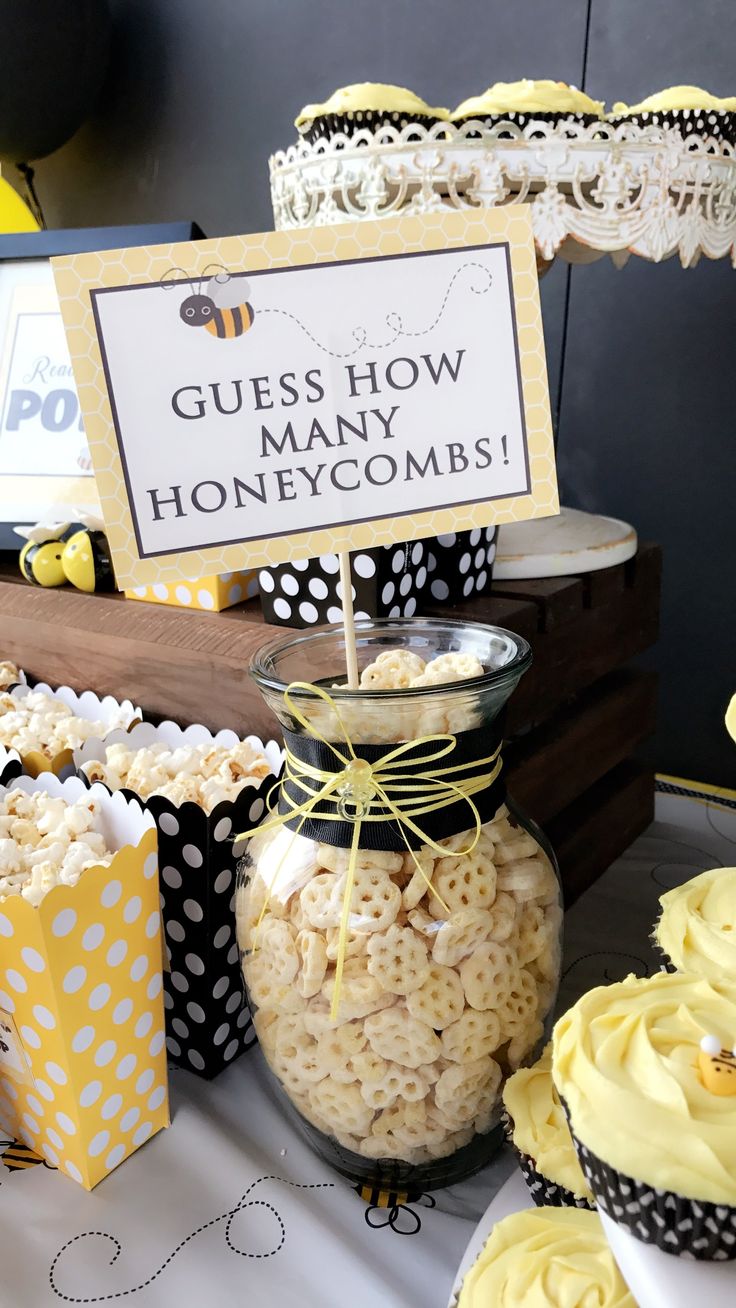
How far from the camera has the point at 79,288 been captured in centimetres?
59

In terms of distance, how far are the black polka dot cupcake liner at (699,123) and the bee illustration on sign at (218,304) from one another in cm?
56

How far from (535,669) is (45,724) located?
1.68ft

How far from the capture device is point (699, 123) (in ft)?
3.13

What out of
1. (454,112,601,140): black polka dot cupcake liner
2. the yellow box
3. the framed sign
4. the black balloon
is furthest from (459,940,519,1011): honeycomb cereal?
the black balloon

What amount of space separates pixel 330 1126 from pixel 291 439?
0.47 metres

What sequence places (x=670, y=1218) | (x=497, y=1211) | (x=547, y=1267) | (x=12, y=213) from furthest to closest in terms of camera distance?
1. (x=12, y=213)
2. (x=497, y=1211)
3. (x=547, y=1267)
4. (x=670, y=1218)

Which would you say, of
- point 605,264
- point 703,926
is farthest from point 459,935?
point 605,264

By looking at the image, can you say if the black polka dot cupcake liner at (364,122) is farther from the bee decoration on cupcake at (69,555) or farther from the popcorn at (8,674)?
the popcorn at (8,674)

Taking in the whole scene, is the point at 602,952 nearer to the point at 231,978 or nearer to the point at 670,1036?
the point at 231,978

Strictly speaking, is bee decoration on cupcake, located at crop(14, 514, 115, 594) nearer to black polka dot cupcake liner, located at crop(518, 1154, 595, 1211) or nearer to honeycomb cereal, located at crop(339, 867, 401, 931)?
honeycomb cereal, located at crop(339, 867, 401, 931)

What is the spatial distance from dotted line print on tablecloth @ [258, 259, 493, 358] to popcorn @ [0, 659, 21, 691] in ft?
2.29

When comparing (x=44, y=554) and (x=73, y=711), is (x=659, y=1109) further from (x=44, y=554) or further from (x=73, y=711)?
(x=44, y=554)

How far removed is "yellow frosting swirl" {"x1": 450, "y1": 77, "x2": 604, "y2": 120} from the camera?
919 mm

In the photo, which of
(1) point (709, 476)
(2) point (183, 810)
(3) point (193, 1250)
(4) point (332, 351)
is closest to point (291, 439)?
(4) point (332, 351)
